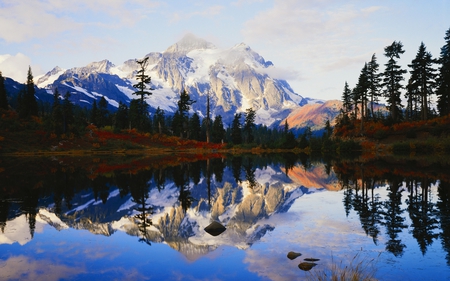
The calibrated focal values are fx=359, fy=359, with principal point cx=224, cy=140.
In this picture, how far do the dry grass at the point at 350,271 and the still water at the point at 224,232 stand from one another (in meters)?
0.08

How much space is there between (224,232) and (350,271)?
18.6 ft

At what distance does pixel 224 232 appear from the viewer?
13.2 metres

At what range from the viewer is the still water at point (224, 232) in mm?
9258

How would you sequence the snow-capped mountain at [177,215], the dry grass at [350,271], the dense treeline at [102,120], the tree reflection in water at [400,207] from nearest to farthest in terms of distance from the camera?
the dry grass at [350,271] → the tree reflection in water at [400,207] → the snow-capped mountain at [177,215] → the dense treeline at [102,120]

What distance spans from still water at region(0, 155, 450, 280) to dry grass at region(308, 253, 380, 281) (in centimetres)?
8

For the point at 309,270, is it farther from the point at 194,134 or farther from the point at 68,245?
the point at 194,134

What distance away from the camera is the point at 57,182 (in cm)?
2556

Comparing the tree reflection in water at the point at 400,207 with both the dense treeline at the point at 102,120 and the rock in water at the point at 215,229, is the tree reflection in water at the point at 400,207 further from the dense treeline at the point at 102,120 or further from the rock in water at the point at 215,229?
the dense treeline at the point at 102,120

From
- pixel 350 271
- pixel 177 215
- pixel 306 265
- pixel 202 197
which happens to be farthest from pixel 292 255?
pixel 202 197

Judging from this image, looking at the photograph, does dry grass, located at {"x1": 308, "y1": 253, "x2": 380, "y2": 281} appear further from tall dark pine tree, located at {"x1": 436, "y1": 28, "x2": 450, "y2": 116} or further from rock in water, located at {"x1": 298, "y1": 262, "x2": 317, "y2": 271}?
tall dark pine tree, located at {"x1": 436, "y1": 28, "x2": 450, "y2": 116}

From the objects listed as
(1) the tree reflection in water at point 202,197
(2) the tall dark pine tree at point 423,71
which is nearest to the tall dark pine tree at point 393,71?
(2) the tall dark pine tree at point 423,71

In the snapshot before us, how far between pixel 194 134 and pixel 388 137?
60.3 m

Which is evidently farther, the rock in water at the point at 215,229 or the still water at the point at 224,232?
the rock in water at the point at 215,229

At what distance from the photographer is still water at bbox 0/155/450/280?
926cm
